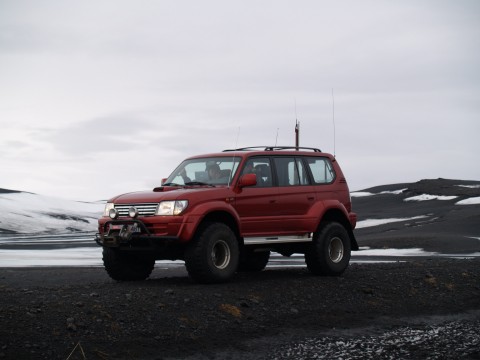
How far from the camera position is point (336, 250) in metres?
15.0

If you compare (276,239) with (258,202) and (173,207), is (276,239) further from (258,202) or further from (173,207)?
(173,207)

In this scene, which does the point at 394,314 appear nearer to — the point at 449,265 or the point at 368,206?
the point at 449,265

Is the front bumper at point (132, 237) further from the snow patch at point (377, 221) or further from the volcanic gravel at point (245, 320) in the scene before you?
the snow patch at point (377, 221)

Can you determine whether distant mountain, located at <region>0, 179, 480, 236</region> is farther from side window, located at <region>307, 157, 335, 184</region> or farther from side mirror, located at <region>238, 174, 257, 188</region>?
side mirror, located at <region>238, 174, 257, 188</region>

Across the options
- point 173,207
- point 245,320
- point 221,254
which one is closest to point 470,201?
point 221,254

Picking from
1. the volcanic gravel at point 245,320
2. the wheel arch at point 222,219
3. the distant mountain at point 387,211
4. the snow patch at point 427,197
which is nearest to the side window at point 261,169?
the wheel arch at point 222,219

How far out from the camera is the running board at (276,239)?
13477 mm

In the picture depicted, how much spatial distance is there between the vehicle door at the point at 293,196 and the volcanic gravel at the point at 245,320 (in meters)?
0.97

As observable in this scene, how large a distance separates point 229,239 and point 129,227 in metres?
1.58

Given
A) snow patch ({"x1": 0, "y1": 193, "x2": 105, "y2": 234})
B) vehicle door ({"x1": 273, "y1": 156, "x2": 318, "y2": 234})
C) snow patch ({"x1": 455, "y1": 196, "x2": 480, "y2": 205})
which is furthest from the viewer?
snow patch ({"x1": 0, "y1": 193, "x2": 105, "y2": 234})

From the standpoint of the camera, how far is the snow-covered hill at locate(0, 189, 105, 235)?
48156 mm

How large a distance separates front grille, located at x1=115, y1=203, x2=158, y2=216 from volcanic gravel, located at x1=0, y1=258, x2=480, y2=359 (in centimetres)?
115

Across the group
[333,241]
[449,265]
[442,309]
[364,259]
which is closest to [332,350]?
[442,309]

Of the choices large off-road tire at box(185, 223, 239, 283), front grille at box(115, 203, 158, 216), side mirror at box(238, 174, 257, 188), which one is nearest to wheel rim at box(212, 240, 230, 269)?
large off-road tire at box(185, 223, 239, 283)
